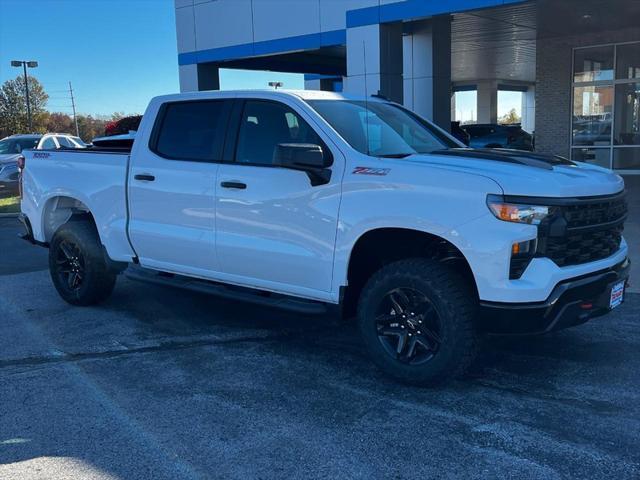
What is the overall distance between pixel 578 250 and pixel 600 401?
1.00 m

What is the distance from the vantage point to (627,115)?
60.6 ft

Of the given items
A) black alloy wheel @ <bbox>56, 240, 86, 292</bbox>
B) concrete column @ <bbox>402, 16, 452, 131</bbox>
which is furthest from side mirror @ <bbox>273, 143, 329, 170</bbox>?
concrete column @ <bbox>402, 16, 452, 131</bbox>

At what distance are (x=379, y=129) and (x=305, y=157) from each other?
35.6 inches

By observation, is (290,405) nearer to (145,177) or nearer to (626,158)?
(145,177)

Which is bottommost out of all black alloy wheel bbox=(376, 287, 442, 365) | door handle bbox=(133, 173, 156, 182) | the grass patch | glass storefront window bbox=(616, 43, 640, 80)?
the grass patch

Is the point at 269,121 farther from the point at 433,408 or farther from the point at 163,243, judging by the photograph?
the point at 433,408

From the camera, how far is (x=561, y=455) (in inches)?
140

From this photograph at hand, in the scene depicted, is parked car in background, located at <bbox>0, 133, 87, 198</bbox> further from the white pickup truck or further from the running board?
the white pickup truck

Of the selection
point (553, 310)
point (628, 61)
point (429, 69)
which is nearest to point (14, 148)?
point (429, 69)

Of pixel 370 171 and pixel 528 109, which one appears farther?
pixel 528 109

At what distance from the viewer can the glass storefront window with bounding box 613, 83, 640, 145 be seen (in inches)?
719

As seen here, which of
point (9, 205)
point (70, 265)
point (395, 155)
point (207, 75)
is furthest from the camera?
point (207, 75)

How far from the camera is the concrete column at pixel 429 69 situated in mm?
14680

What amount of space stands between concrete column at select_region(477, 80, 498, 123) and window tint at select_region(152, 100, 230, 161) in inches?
1457
